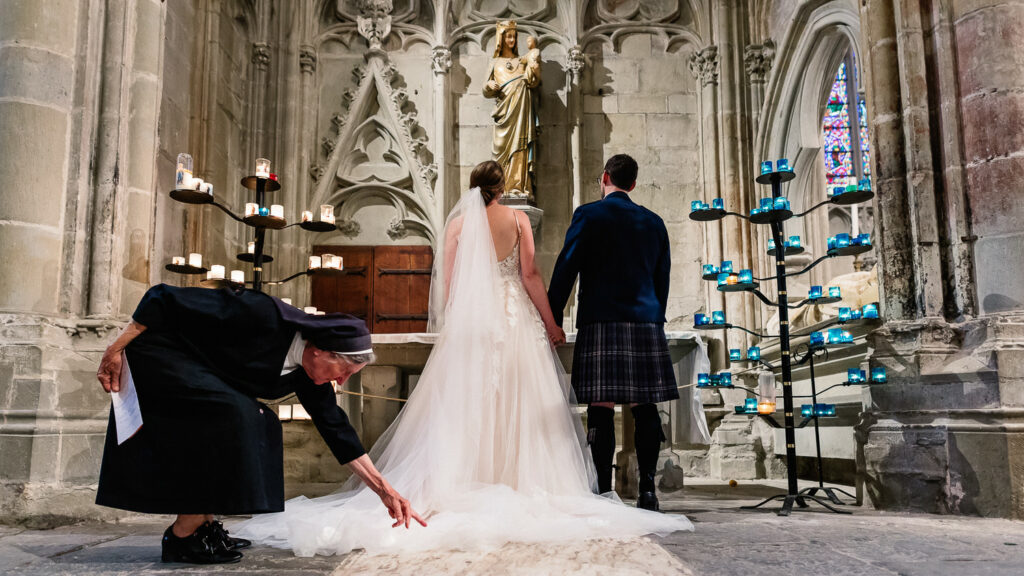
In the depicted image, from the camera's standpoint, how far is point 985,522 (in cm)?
372

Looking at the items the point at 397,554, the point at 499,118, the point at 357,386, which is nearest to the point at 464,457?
the point at 397,554

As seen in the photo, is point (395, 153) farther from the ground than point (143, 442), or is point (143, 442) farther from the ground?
point (395, 153)

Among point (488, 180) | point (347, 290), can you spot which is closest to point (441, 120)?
point (347, 290)

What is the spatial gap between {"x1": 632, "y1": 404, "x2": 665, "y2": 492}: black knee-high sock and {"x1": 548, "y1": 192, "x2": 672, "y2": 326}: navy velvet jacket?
1.41ft

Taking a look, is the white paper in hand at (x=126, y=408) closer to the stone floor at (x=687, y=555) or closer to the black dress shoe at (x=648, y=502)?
the stone floor at (x=687, y=555)

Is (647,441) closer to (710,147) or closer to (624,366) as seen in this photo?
(624,366)

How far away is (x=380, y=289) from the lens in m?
9.16

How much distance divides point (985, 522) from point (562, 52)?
7.19 m

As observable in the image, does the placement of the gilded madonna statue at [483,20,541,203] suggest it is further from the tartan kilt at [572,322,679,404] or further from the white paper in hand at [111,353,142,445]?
the white paper in hand at [111,353,142,445]

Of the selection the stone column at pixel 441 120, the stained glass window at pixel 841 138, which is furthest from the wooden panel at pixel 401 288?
the stained glass window at pixel 841 138

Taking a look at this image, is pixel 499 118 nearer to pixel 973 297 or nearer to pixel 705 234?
pixel 705 234

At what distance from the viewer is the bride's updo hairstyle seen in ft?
13.0

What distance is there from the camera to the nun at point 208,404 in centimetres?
258

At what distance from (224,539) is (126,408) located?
563mm
